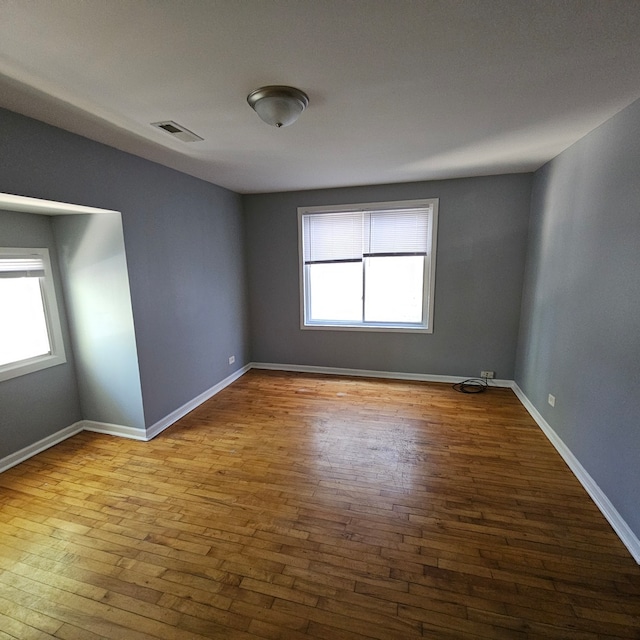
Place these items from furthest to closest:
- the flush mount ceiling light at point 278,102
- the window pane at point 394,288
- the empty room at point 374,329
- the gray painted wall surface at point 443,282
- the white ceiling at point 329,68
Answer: the window pane at point 394,288 < the gray painted wall surface at point 443,282 < the flush mount ceiling light at point 278,102 < the empty room at point 374,329 < the white ceiling at point 329,68

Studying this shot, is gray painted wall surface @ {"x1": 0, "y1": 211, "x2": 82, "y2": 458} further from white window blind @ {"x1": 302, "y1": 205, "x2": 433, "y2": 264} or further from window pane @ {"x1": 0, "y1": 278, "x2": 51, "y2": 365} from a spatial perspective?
white window blind @ {"x1": 302, "y1": 205, "x2": 433, "y2": 264}

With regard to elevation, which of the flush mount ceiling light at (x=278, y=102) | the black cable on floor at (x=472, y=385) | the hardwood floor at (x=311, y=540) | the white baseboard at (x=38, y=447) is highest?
the flush mount ceiling light at (x=278, y=102)

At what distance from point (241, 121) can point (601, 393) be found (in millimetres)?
3016

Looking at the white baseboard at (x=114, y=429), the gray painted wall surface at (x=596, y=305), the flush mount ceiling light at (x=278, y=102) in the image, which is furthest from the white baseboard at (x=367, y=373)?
the flush mount ceiling light at (x=278, y=102)

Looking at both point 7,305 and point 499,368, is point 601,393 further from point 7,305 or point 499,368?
point 7,305

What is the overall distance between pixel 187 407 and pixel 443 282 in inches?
133

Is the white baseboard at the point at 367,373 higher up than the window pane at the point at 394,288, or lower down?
lower down

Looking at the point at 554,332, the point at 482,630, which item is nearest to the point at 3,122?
the point at 482,630

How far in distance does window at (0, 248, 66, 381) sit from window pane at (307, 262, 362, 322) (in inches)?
114

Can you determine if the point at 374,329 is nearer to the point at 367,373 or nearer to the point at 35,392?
the point at 367,373

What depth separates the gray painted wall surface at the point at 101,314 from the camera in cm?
275

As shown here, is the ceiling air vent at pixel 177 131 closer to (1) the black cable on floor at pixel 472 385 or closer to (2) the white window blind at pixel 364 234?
(2) the white window blind at pixel 364 234

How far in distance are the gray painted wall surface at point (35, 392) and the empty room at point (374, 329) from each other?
0.02 meters

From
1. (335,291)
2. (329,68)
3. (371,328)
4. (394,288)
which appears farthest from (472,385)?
(329,68)
